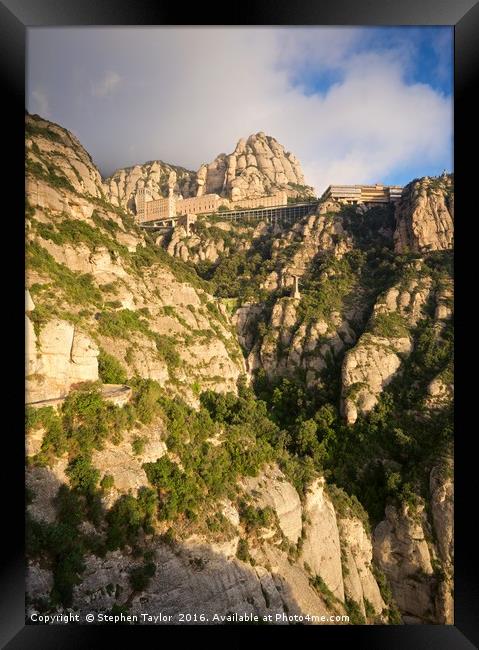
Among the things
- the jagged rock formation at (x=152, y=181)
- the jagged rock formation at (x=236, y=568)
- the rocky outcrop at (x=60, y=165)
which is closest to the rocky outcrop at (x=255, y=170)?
the jagged rock formation at (x=152, y=181)

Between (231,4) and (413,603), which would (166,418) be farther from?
(413,603)

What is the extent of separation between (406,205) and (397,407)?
1645 centimetres

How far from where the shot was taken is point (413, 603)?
11250 mm

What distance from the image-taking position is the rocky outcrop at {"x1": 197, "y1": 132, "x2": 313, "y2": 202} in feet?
134

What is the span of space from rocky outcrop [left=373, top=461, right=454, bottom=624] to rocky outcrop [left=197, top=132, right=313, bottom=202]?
36269 millimetres

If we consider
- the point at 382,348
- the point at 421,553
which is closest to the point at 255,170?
the point at 382,348

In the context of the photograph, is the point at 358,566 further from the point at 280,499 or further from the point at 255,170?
the point at 255,170

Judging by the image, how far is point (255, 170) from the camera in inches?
1640

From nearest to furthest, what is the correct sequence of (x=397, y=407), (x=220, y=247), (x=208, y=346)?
(x=397, y=407) → (x=208, y=346) → (x=220, y=247)

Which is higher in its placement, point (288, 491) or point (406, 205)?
point (406, 205)

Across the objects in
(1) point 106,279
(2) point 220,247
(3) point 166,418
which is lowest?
(3) point 166,418
